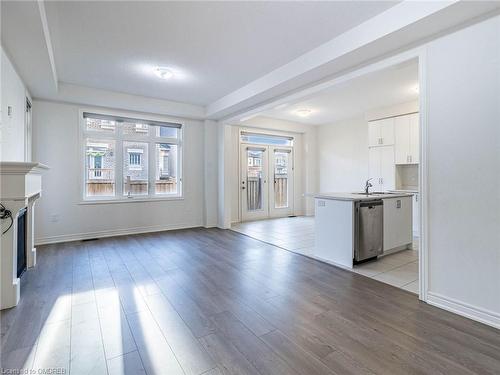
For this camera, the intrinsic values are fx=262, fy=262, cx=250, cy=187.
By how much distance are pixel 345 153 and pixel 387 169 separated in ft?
5.32

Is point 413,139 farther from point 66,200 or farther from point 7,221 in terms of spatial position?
point 66,200

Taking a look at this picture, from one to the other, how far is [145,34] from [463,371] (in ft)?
12.9

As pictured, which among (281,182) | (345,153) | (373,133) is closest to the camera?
(373,133)

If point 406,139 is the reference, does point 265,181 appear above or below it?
below

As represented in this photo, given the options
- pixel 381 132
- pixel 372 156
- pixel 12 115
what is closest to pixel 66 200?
pixel 12 115

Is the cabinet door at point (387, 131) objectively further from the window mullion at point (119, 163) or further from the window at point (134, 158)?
the window mullion at point (119, 163)

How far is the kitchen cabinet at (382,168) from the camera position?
5855mm

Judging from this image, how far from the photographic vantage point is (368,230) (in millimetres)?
3568

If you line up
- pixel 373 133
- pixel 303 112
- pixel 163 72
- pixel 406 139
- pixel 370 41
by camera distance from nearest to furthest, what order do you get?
pixel 370 41 < pixel 163 72 < pixel 406 139 < pixel 373 133 < pixel 303 112

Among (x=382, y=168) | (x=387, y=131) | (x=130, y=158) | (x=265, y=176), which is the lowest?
(x=265, y=176)

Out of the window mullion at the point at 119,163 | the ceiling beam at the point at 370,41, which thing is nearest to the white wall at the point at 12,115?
the window mullion at the point at 119,163

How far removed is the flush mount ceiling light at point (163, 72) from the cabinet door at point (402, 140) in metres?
4.75

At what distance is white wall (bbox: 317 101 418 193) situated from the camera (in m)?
6.86

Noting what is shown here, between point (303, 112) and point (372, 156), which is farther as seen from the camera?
point (303, 112)
